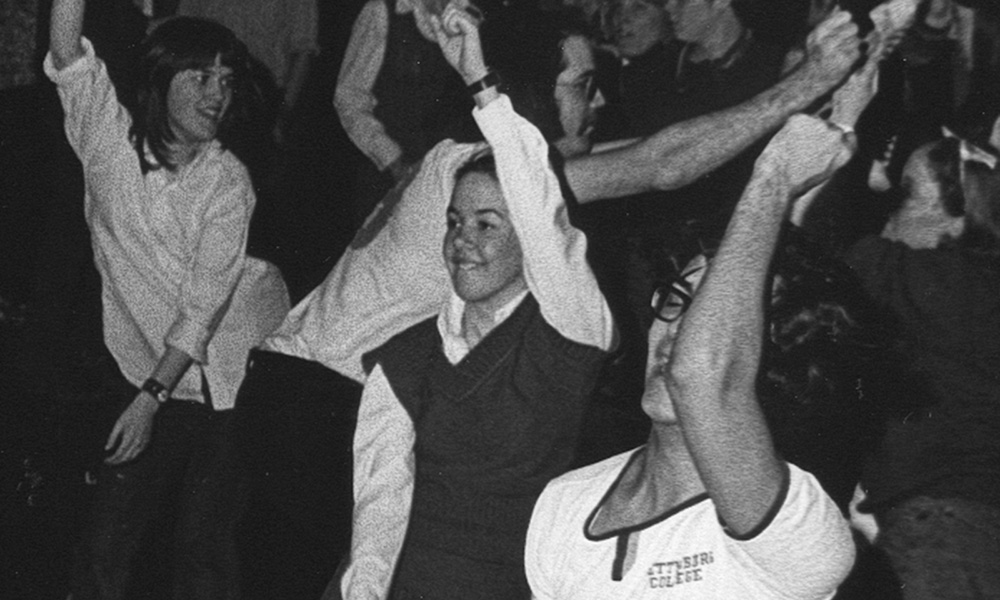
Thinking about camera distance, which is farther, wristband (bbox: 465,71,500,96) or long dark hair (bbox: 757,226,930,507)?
wristband (bbox: 465,71,500,96)

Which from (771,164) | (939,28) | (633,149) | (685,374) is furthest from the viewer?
(633,149)

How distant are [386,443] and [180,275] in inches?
27.8

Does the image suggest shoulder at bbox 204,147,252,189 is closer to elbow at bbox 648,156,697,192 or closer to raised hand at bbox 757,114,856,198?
elbow at bbox 648,156,697,192

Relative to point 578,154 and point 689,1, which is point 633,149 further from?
point 689,1

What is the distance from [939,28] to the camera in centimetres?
292

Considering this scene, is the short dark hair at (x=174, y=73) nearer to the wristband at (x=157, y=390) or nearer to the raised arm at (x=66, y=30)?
the raised arm at (x=66, y=30)

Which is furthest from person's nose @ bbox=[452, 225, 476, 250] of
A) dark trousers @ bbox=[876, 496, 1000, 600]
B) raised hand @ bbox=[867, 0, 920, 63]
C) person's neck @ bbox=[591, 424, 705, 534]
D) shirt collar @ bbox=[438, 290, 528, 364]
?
dark trousers @ bbox=[876, 496, 1000, 600]

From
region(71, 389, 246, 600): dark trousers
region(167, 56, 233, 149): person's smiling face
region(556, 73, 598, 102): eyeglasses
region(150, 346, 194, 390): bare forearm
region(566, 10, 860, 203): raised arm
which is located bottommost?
region(71, 389, 246, 600): dark trousers

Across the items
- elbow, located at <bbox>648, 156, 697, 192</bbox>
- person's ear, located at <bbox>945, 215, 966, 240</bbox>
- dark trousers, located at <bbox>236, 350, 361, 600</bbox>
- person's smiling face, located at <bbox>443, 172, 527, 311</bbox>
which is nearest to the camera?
person's ear, located at <bbox>945, 215, 966, 240</bbox>

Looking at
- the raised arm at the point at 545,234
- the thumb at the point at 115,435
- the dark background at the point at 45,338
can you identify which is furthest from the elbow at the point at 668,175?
the thumb at the point at 115,435

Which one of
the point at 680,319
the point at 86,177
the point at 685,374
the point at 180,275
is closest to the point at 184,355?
the point at 180,275

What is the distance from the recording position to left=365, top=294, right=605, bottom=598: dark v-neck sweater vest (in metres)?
3.10

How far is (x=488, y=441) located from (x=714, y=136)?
76 cm

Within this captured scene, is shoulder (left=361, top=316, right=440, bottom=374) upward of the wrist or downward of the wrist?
downward
